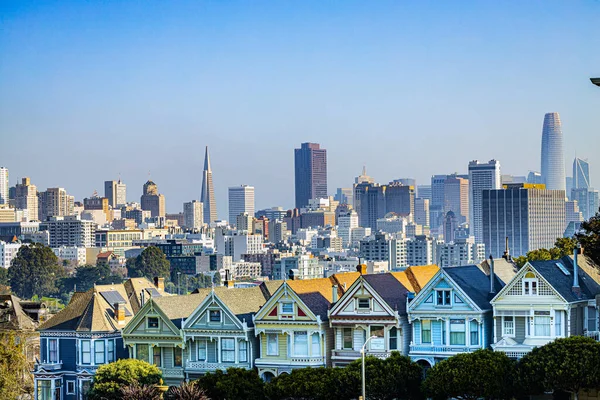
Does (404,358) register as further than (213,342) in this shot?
No

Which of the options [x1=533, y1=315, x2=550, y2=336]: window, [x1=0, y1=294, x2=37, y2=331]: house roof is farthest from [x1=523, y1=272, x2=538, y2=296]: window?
[x1=0, y1=294, x2=37, y2=331]: house roof

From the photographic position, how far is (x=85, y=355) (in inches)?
2817

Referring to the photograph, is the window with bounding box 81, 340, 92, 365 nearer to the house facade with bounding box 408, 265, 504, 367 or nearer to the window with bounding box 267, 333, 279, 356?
the window with bounding box 267, 333, 279, 356

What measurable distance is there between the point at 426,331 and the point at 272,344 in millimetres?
7820

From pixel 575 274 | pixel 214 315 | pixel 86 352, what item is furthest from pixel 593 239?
pixel 86 352

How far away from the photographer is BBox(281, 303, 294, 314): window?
66000mm

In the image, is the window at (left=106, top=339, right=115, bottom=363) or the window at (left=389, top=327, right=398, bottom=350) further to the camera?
the window at (left=106, top=339, right=115, bottom=363)

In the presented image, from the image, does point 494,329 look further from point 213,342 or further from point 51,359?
point 51,359

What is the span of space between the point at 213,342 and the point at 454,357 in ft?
43.2

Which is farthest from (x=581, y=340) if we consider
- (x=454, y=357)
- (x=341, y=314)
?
(x=341, y=314)

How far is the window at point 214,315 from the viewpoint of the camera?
6781 centimetres

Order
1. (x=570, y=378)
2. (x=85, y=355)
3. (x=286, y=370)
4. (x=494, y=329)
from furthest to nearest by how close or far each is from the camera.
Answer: (x=85, y=355), (x=286, y=370), (x=494, y=329), (x=570, y=378)

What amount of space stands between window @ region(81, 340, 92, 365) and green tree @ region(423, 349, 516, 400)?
63.4 feet

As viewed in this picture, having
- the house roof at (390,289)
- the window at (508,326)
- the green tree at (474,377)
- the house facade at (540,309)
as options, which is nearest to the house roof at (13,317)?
the house roof at (390,289)
